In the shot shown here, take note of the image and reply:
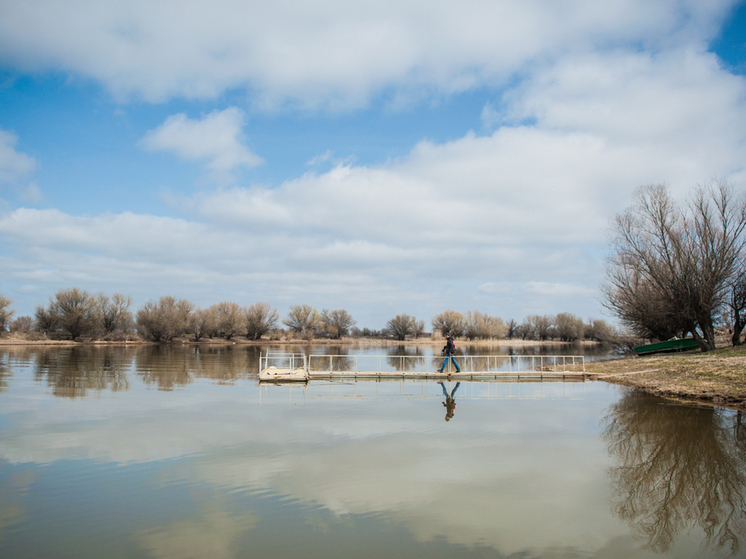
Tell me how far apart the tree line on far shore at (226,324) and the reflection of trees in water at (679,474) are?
121 feet

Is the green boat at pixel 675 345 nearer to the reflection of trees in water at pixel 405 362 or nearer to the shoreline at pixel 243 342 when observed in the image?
the reflection of trees in water at pixel 405 362

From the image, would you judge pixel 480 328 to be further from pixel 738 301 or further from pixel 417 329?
pixel 738 301

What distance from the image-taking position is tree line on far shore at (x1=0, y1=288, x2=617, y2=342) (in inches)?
2208

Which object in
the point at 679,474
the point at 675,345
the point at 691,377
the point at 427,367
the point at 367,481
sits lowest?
the point at 427,367

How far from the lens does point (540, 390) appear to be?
20.2m

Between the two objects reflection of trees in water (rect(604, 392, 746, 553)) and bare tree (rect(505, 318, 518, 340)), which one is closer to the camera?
reflection of trees in water (rect(604, 392, 746, 553))

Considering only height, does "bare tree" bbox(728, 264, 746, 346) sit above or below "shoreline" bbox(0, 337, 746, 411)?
above

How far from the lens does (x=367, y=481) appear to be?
25.5ft

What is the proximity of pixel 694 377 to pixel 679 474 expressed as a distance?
12075mm

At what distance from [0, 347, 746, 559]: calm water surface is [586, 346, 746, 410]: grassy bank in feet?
8.03

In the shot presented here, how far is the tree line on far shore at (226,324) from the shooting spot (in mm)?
56094

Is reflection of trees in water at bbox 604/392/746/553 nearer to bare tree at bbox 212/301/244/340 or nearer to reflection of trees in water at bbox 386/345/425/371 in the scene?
reflection of trees in water at bbox 386/345/425/371

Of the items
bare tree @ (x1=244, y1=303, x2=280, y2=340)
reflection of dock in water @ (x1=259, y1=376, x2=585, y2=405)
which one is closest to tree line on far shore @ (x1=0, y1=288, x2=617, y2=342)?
bare tree @ (x1=244, y1=303, x2=280, y2=340)

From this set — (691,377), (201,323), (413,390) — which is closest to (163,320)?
(201,323)
